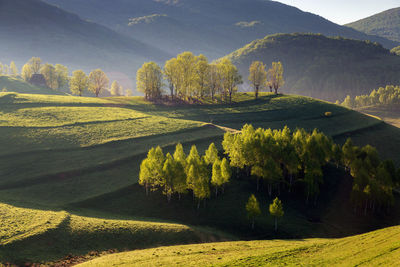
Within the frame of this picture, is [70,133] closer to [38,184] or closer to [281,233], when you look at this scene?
[38,184]

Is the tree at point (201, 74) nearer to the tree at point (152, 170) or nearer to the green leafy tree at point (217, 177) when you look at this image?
the tree at point (152, 170)

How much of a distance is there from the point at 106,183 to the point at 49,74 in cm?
15958

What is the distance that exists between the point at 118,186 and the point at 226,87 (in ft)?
323

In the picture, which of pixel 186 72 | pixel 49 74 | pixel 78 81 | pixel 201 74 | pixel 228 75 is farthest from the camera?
pixel 49 74

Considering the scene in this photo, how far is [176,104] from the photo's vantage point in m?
140

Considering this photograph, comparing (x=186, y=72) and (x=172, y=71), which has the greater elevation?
(x=172, y=71)

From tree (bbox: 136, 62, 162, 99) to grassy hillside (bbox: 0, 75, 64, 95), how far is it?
7566cm

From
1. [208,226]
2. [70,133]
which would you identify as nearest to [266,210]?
[208,226]

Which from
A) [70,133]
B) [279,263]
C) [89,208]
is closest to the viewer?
[279,263]

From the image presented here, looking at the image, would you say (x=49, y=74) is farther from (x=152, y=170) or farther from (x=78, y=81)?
(x=152, y=170)

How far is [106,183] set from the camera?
65.3 meters

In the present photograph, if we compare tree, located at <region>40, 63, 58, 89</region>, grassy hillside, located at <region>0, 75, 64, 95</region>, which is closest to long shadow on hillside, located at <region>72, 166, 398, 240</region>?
grassy hillside, located at <region>0, 75, 64, 95</region>

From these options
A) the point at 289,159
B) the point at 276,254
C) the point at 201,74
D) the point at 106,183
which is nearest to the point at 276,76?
the point at 201,74

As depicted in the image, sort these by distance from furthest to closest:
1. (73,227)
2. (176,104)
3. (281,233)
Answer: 1. (176,104)
2. (281,233)
3. (73,227)
